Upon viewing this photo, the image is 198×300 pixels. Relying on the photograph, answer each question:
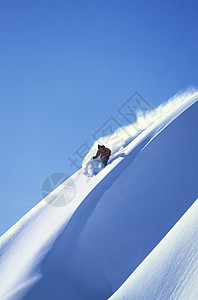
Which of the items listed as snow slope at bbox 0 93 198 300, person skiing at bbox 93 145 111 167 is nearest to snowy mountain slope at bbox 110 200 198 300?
snow slope at bbox 0 93 198 300

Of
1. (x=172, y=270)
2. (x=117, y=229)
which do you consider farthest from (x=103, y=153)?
(x=172, y=270)

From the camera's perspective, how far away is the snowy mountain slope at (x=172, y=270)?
1.58 meters

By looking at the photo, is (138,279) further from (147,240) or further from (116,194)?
(116,194)

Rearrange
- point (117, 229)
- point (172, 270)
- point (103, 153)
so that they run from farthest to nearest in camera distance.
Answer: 1. point (103, 153)
2. point (117, 229)
3. point (172, 270)

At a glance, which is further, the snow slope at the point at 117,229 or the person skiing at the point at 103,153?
the person skiing at the point at 103,153

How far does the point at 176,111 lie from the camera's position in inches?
254

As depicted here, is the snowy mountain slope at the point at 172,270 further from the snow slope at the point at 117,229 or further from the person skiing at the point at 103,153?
the person skiing at the point at 103,153

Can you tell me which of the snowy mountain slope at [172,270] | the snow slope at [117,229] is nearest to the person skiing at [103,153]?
the snow slope at [117,229]

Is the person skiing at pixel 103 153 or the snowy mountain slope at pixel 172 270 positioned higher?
the person skiing at pixel 103 153

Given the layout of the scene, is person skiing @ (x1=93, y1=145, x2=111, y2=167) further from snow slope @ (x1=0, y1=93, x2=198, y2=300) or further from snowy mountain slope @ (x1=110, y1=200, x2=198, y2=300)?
snowy mountain slope @ (x1=110, y1=200, x2=198, y2=300)

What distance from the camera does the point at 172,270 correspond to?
5.61ft

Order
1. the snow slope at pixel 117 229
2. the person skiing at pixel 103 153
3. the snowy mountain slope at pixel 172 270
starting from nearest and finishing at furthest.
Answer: the snowy mountain slope at pixel 172 270
the snow slope at pixel 117 229
the person skiing at pixel 103 153

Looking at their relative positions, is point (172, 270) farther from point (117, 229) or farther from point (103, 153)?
point (103, 153)

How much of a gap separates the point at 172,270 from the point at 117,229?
2.60 m
